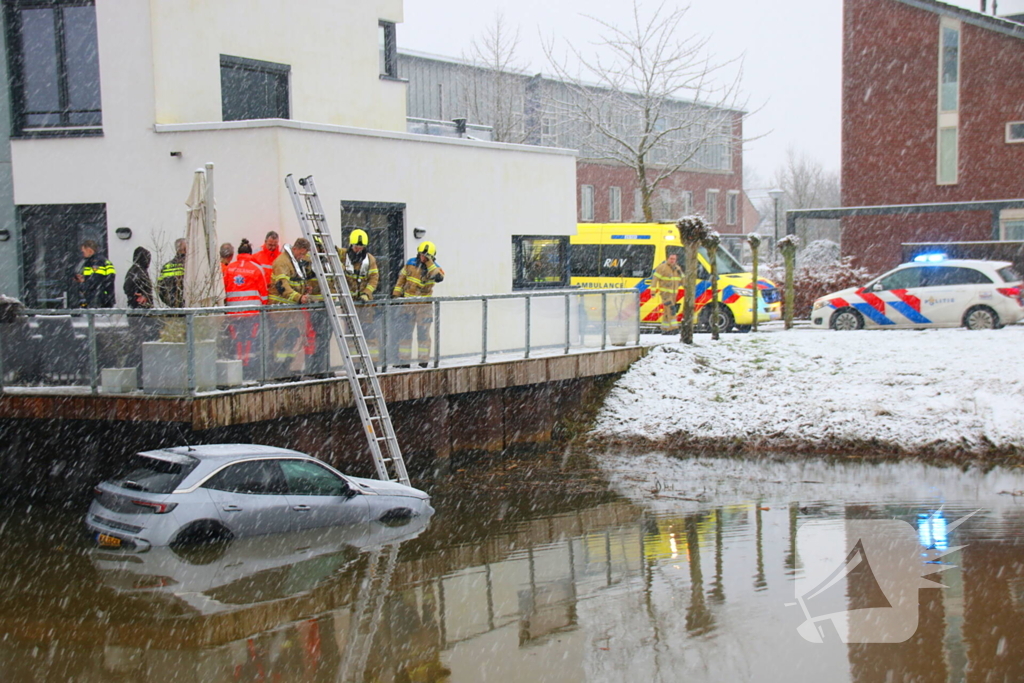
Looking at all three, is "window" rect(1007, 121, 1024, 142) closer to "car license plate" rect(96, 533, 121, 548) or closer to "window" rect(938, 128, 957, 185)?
"window" rect(938, 128, 957, 185)

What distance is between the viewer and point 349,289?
13734 mm

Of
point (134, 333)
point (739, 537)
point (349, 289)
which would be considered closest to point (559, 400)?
point (349, 289)

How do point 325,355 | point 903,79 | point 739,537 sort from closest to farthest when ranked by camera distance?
1. point 739,537
2. point 325,355
3. point 903,79

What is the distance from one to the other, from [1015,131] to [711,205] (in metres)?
23.0

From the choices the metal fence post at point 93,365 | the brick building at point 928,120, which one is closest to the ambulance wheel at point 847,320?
the brick building at point 928,120

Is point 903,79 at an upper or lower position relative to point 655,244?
upper

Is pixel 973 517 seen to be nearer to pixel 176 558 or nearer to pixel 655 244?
pixel 176 558

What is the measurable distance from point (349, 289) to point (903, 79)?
1079 inches

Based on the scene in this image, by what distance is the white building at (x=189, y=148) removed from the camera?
15.0m

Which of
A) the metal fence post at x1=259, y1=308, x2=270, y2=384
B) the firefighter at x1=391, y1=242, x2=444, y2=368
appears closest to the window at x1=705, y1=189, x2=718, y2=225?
the firefighter at x1=391, y1=242, x2=444, y2=368

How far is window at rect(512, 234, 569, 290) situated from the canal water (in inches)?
248

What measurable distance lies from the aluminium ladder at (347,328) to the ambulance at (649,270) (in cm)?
1078

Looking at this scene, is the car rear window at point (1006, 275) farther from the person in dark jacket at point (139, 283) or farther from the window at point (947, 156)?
the person in dark jacket at point (139, 283)

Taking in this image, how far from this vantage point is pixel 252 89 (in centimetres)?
1753
